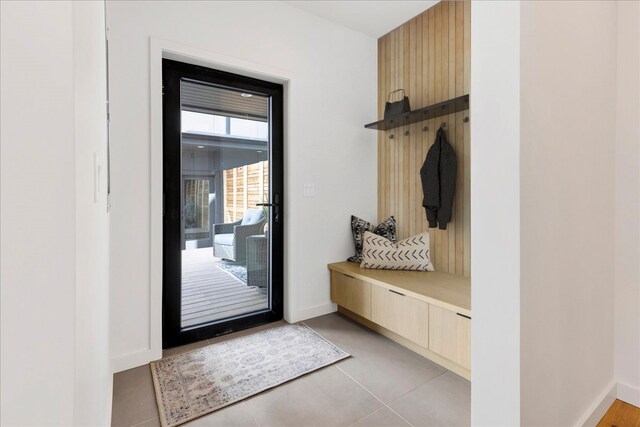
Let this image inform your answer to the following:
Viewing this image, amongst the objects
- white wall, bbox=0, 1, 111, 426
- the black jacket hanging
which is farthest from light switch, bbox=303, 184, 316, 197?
white wall, bbox=0, 1, 111, 426

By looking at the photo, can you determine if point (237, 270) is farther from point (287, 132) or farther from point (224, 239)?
point (287, 132)

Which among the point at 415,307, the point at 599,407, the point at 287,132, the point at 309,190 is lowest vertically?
the point at 599,407

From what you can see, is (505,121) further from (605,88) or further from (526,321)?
(605,88)

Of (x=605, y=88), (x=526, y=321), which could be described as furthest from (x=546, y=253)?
(x=605, y=88)

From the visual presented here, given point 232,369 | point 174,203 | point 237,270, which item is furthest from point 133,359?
point 174,203

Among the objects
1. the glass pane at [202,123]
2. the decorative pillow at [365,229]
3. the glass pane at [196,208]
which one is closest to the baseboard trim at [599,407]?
the decorative pillow at [365,229]

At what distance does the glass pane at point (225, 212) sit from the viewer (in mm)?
2445

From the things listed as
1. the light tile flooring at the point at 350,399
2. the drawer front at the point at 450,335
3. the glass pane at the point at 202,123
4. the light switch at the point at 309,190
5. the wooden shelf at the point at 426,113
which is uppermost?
the wooden shelf at the point at 426,113

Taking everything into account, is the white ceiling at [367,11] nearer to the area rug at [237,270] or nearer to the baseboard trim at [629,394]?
the area rug at [237,270]

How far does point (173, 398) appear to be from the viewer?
5.68ft

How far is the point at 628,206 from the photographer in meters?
1.64

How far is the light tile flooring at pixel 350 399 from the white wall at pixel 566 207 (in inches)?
23.9

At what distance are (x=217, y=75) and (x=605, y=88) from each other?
97.9 inches

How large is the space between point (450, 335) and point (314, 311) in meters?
1.29
